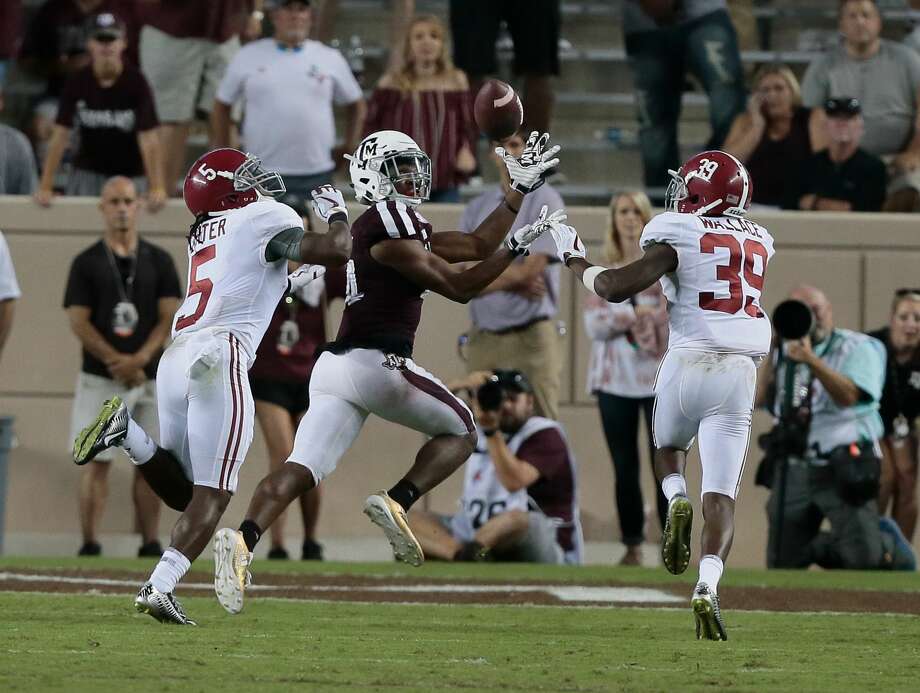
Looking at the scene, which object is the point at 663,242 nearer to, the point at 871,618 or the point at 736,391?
the point at 736,391

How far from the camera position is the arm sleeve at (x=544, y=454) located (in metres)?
9.09

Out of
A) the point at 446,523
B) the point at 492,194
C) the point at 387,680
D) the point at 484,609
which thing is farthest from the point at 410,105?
the point at 387,680

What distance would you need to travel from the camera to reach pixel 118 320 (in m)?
9.73

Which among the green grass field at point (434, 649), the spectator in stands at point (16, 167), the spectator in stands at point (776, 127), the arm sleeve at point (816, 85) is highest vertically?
the arm sleeve at point (816, 85)

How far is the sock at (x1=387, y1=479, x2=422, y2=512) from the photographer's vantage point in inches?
243

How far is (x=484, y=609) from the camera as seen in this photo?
6.97 metres

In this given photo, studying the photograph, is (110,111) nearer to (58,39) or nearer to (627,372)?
(58,39)

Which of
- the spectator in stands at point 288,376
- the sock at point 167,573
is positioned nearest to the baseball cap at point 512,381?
the spectator in stands at point 288,376

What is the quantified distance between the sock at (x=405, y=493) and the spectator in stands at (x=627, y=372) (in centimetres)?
330

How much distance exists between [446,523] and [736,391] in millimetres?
3668

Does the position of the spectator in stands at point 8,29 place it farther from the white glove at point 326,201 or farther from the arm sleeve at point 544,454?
the white glove at point 326,201

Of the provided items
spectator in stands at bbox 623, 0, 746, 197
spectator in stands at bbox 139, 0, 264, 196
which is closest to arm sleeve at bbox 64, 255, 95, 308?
spectator in stands at bbox 139, 0, 264, 196

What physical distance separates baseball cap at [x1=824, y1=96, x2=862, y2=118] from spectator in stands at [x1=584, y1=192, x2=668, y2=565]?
1593 mm

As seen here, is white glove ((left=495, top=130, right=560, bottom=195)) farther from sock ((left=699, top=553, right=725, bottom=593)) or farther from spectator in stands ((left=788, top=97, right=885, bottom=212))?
spectator in stands ((left=788, top=97, right=885, bottom=212))
